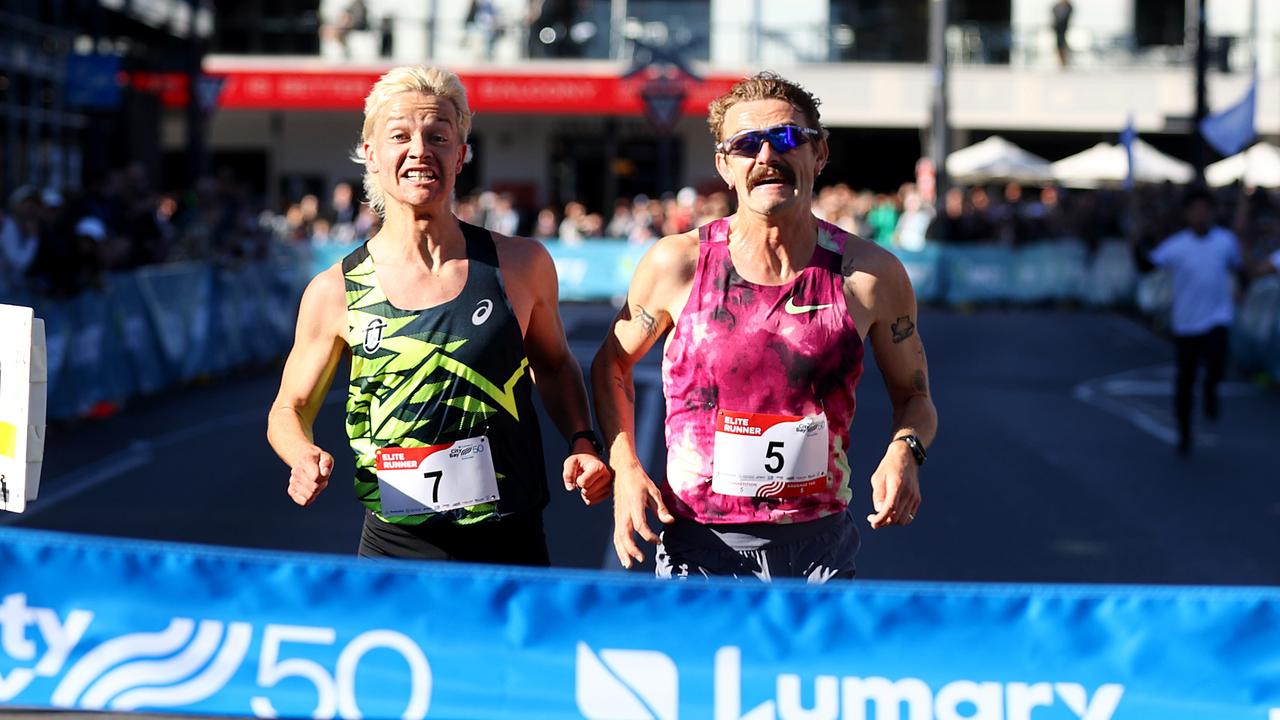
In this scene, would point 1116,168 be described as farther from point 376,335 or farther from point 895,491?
point 376,335

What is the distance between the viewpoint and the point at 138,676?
11.9 ft

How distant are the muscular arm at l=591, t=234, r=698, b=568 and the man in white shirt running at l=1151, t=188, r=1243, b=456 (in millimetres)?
9556

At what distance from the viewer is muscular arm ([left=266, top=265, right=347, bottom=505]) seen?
4.52m

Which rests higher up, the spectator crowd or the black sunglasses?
the black sunglasses

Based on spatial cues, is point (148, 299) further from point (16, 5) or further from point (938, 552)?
point (16, 5)

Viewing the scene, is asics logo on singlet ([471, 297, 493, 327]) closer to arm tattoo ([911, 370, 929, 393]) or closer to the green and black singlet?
the green and black singlet

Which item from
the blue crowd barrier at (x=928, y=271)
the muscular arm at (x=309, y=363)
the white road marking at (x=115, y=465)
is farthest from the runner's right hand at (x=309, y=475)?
the blue crowd barrier at (x=928, y=271)

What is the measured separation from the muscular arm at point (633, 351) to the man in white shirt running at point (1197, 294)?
31.4 ft

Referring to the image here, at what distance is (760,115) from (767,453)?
2.52 feet

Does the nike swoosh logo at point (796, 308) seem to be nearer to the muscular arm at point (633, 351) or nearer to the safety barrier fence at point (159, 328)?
the muscular arm at point (633, 351)

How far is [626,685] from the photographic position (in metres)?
3.51

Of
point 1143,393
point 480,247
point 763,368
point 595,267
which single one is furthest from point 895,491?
point 595,267

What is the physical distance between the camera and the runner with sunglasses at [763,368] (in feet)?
14.2

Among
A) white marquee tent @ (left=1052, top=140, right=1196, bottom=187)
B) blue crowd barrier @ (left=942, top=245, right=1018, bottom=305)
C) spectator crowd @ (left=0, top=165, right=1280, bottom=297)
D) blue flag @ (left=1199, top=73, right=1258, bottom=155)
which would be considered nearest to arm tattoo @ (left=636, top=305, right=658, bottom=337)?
spectator crowd @ (left=0, top=165, right=1280, bottom=297)
